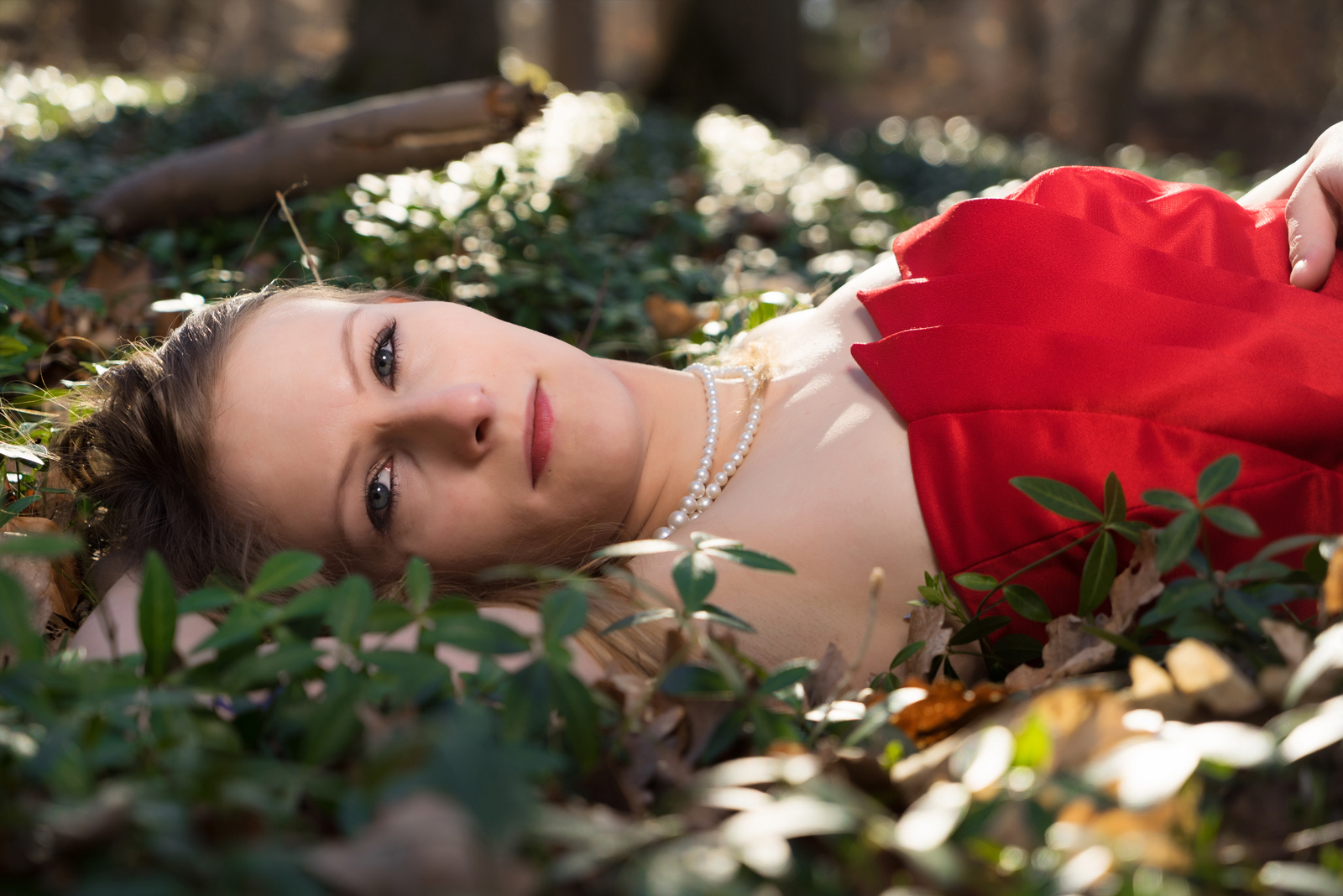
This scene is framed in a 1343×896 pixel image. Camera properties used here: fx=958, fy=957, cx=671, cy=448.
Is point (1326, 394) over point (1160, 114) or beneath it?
over

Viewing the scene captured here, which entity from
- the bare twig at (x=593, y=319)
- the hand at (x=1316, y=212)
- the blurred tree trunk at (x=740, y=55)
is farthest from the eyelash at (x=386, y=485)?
the blurred tree trunk at (x=740, y=55)

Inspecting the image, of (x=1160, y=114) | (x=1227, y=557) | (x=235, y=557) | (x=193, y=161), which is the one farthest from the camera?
(x=1160, y=114)

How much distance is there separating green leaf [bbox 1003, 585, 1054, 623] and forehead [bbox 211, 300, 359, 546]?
1.23 meters

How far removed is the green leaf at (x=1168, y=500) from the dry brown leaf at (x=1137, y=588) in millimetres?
133

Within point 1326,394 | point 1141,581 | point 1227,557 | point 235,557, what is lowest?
point 235,557

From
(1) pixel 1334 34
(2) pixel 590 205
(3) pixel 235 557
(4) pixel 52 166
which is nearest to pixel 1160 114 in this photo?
(1) pixel 1334 34

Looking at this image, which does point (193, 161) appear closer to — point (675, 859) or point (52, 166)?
point (52, 166)

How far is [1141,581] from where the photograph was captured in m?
1.32

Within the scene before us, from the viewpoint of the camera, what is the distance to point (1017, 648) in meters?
1.51

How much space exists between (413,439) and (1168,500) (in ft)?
4.25

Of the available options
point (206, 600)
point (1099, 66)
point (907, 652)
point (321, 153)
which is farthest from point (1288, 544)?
point (1099, 66)

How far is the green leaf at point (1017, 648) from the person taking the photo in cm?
151

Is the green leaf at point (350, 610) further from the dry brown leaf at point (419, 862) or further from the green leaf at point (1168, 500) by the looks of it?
the green leaf at point (1168, 500)

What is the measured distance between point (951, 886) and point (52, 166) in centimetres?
494
